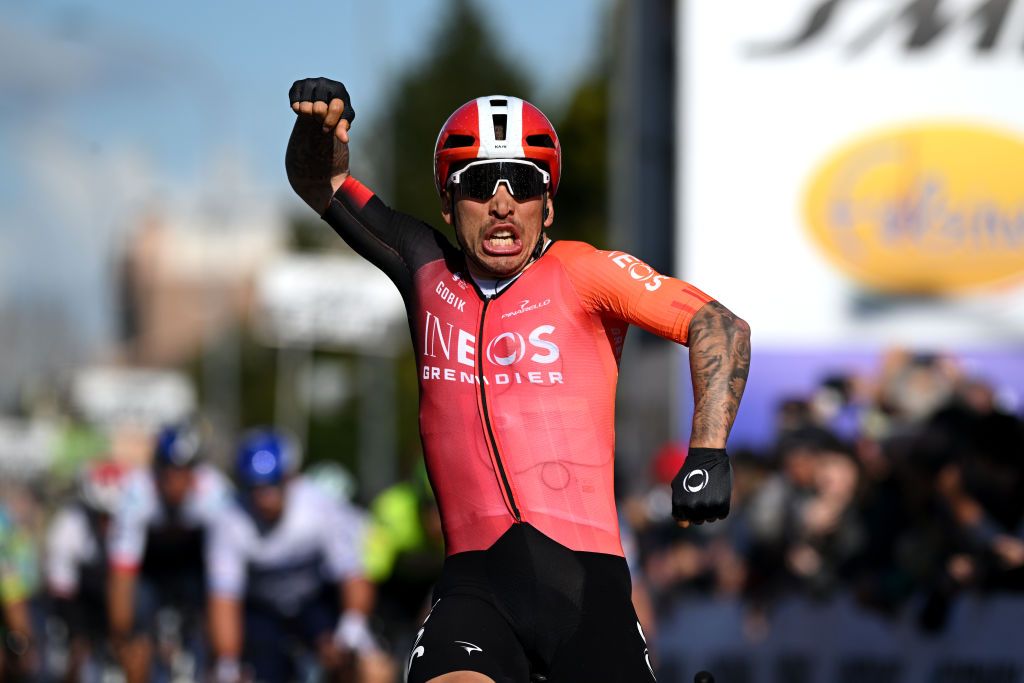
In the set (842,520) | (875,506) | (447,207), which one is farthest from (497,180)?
(842,520)

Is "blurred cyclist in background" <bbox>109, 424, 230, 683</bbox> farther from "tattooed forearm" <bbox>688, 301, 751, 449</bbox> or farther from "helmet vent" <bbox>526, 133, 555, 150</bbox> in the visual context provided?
"tattooed forearm" <bbox>688, 301, 751, 449</bbox>

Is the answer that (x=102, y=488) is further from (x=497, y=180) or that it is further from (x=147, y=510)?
(x=497, y=180)

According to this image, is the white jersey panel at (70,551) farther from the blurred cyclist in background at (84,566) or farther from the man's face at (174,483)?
the man's face at (174,483)

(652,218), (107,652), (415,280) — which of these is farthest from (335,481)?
(415,280)

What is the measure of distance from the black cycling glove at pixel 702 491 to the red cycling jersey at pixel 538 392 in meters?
0.54

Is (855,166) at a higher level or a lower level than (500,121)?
higher

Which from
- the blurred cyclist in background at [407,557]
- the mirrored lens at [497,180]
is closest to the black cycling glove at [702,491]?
the mirrored lens at [497,180]

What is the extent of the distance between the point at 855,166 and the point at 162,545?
663 centimetres

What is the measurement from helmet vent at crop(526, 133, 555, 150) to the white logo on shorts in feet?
4.31

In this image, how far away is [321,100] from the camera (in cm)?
587

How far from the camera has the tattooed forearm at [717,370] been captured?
17.0 feet

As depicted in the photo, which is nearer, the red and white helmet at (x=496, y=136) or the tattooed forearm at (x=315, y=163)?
the red and white helmet at (x=496, y=136)

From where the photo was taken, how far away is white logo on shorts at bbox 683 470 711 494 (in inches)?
194

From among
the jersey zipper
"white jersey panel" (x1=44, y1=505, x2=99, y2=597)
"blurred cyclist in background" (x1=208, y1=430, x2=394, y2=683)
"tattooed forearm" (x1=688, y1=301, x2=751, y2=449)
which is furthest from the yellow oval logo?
"tattooed forearm" (x1=688, y1=301, x2=751, y2=449)
